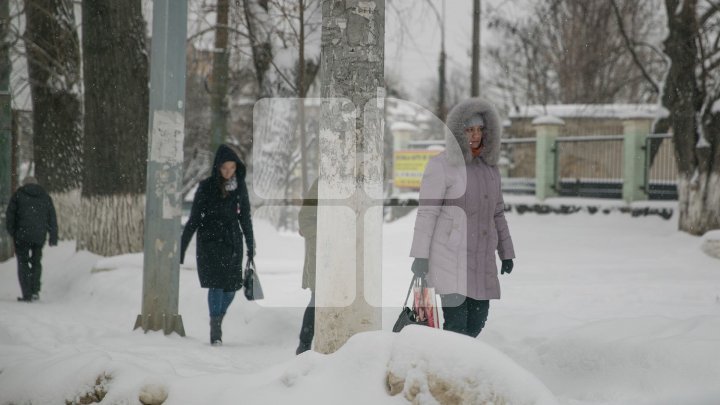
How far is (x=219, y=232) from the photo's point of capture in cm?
656

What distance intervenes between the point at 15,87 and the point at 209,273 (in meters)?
10.8

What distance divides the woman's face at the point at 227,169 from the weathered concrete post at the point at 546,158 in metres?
12.9

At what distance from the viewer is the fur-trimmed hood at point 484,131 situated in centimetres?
464

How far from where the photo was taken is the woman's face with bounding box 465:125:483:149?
4.71 meters

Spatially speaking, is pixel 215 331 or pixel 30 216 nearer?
pixel 215 331

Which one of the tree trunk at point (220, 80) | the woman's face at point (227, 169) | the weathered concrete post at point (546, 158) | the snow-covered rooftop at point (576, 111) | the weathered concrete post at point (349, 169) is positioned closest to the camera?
the weathered concrete post at point (349, 169)

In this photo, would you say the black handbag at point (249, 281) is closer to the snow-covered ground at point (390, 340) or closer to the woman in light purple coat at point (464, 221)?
the snow-covered ground at point (390, 340)

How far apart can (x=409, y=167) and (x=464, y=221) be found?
54.7ft

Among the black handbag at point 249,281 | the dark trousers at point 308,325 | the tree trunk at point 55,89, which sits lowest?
the dark trousers at point 308,325

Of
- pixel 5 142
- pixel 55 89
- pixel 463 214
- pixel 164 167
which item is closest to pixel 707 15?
pixel 164 167

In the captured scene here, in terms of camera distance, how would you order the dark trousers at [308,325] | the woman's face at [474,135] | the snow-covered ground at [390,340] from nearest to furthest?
the snow-covered ground at [390,340] → the woman's face at [474,135] → the dark trousers at [308,325]

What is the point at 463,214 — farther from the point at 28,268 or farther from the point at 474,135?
the point at 28,268

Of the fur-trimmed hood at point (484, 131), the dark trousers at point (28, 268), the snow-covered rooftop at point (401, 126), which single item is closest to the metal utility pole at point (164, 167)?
the fur-trimmed hood at point (484, 131)

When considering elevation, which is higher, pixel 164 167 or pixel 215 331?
pixel 164 167
